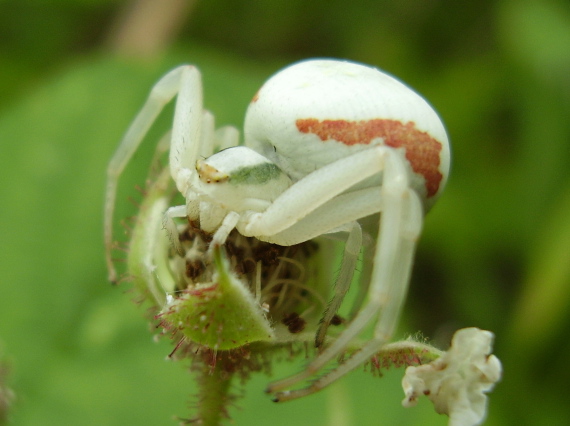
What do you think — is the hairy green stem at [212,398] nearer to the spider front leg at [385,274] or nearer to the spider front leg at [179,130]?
the spider front leg at [385,274]

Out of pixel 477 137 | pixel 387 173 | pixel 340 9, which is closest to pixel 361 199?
pixel 387 173

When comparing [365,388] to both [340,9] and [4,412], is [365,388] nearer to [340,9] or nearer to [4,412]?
[4,412]

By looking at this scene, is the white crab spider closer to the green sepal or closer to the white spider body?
the white spider body

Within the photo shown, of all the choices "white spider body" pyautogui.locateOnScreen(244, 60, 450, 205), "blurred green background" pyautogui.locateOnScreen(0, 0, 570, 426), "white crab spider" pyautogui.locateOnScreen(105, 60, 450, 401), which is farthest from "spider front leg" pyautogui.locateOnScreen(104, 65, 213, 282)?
"blurred green background" pyautogui.locateOnScreen(0, 0, 570, 426)

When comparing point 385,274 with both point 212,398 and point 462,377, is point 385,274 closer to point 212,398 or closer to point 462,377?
point 462,377

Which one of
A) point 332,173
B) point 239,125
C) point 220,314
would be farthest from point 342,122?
point 239,125

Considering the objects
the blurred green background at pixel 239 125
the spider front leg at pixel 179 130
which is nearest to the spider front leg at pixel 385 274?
the spider front leg at pixel 179 130
